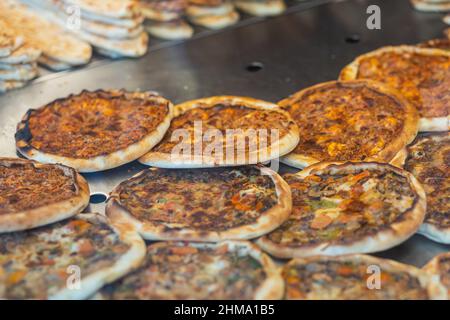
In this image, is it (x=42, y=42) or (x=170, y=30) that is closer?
(x=42, y=42)

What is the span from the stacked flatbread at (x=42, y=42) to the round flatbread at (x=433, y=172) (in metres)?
2.63

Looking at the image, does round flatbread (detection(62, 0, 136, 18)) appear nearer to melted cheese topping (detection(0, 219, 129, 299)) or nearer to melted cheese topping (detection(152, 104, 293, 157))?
melted cheese topping (detection(152, 104, 293, 157))

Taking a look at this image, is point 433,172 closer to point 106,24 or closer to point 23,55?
point 106,24

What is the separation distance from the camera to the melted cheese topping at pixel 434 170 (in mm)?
3477

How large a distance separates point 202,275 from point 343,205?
87 cm

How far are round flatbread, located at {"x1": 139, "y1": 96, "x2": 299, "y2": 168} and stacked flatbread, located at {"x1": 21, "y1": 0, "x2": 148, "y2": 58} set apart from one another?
42.1 inches

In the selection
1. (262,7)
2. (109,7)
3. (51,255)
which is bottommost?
(51,255)

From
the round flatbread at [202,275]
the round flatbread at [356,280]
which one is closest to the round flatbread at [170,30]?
the round flatbread at [202,275]

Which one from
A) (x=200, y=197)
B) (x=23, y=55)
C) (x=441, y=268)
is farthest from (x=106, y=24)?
(x=441, y=268)

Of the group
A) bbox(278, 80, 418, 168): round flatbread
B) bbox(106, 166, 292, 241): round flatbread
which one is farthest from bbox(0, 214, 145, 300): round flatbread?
bbox(278, 80, 418, 168): round flatbread

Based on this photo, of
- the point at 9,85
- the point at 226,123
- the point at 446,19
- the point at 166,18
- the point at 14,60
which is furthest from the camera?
the point at 446,19

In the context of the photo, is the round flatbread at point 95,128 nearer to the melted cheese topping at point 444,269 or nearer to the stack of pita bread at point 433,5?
the melted cheese topping at point 444,269

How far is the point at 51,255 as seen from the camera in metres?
3.24

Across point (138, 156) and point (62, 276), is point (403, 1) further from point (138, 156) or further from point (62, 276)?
point (62, 276)
